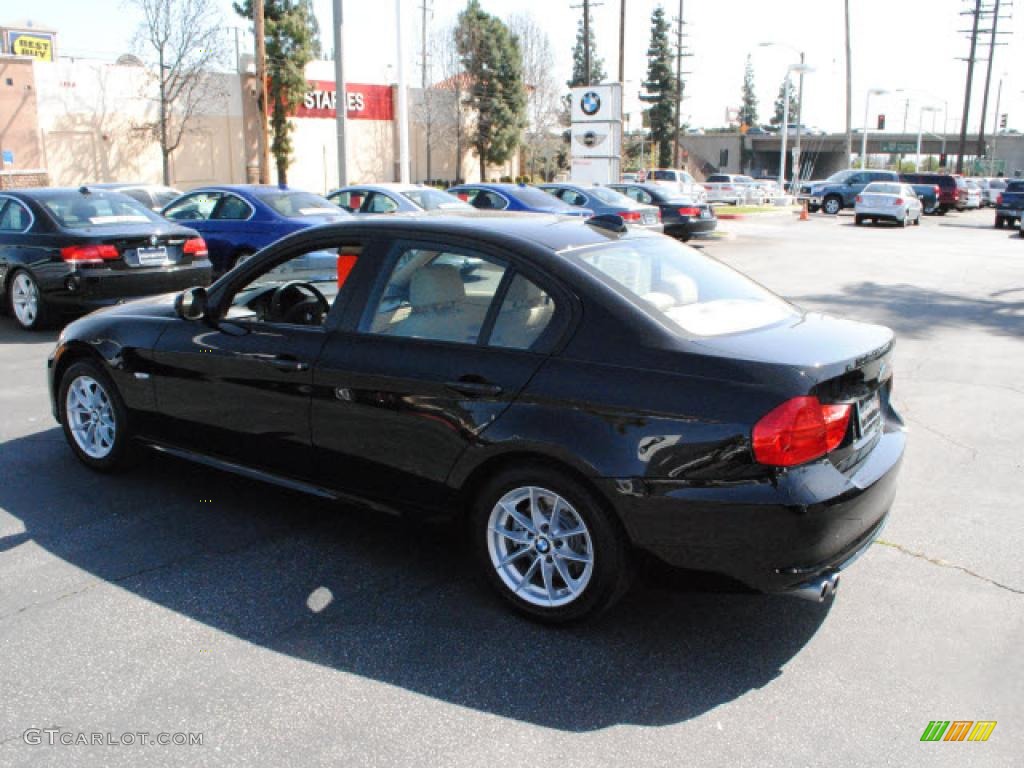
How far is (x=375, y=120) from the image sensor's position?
4456cm

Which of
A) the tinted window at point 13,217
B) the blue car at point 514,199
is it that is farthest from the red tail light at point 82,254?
the blue car at point 514,199

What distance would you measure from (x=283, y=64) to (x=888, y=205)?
25.7 m

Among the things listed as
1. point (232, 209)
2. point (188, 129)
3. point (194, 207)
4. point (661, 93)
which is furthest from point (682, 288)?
point (661, 93)

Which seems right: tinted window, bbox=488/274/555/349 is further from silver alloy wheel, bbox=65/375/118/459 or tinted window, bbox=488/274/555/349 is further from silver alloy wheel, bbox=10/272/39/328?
silver alloy wheel, bbox=10/272/39/328

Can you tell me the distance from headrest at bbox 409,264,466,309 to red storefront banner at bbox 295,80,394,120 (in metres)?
39.8

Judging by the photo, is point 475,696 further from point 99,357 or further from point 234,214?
point 234,214

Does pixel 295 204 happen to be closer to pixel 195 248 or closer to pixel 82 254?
pixel 195 248

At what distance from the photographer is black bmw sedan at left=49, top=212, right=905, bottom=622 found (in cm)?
330

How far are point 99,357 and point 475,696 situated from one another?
3.27 meters

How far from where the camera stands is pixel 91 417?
5469 mm

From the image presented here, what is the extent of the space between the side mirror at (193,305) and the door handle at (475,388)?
5.67ft

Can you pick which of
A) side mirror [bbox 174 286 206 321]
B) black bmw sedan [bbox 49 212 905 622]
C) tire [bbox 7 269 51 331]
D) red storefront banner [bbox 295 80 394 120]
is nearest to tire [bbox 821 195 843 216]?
red storefront banner [bbox 295 80 394 120]

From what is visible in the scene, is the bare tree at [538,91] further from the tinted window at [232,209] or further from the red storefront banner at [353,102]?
the tinted window at [232,209]

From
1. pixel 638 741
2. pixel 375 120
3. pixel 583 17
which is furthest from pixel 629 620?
pixel 583 17
